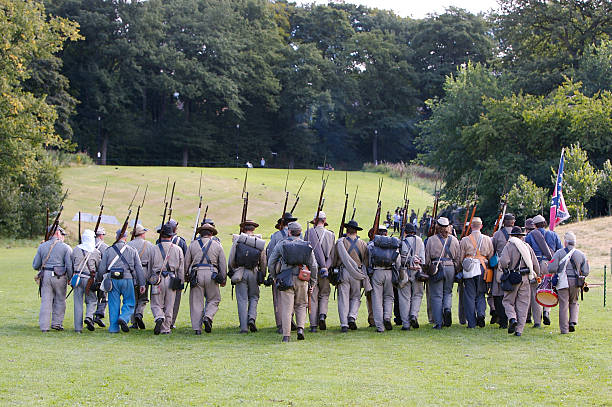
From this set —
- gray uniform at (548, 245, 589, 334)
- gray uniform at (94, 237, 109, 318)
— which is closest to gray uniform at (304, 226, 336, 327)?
gray uniform at (94, 237, 109, 318)

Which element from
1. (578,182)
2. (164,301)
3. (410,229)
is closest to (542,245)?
(410,229)

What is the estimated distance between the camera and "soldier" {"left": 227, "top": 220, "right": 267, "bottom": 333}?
14.1 metres

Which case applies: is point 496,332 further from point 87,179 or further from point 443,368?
point 87,179

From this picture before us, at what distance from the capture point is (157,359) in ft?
36.8

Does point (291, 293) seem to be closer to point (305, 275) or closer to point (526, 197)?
point (305, 275)

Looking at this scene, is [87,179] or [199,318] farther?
[87,179]

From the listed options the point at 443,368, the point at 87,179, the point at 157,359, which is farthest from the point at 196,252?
the point at 87,179

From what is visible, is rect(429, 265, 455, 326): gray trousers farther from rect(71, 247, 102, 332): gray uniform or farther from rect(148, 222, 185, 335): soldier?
rect(71, 247, 102, 332): gray uniform

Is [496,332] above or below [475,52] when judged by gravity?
below

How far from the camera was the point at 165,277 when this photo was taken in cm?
1405

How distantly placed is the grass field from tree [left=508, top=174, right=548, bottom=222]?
69.1 ft

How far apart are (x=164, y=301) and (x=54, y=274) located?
208 cm

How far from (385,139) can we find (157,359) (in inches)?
3110

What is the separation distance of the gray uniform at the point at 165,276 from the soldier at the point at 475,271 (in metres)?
5.43
